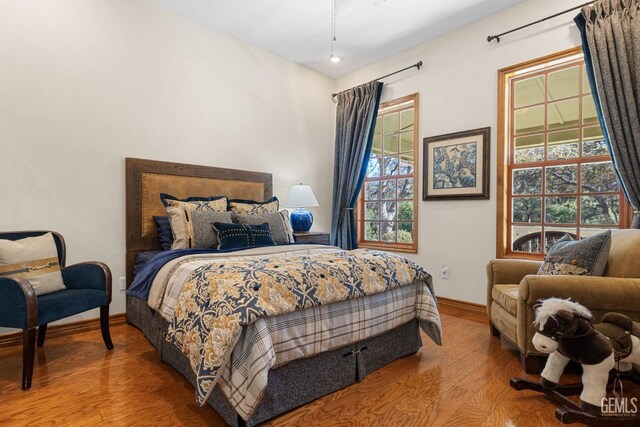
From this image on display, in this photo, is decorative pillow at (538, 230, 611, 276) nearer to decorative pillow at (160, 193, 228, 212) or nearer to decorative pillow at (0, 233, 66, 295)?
decorative pillow at (160, 193, 228, 212)

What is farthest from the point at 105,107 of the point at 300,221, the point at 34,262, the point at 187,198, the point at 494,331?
the point at 494,331

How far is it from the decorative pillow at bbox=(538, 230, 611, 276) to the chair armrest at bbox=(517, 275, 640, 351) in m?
0.17

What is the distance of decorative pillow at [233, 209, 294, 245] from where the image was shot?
314 cm

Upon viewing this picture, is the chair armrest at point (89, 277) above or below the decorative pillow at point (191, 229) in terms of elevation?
below

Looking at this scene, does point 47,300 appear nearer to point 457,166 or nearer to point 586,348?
point 586,348

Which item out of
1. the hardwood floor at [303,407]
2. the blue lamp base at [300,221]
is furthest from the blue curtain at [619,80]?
the blue lamp base at [300,221]

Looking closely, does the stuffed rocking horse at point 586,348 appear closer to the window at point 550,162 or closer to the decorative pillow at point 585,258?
the decorative pillow at point 585,258

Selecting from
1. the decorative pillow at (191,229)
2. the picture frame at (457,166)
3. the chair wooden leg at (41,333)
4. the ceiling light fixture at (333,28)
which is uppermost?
the ceiling light fixture at (333,28)

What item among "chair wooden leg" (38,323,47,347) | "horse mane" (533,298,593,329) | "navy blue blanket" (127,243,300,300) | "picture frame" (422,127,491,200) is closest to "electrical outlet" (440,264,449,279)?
"picture frame" (422,127,491,200)

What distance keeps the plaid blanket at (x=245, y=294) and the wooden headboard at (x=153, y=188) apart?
1642mm

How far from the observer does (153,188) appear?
127 inches

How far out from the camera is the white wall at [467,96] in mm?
3080

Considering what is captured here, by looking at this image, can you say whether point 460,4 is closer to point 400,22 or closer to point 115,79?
point 400,22

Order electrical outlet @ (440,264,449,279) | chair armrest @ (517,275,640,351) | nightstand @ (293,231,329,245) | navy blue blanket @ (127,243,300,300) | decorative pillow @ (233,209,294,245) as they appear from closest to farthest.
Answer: chair armrest @ (517,275,640,351)
navy blue blanket @ (127,243,300,300)
decorative pillow @ (233,209,294,245)
electrical outlet @ (440,264,449,279)
nightstand @ (293,231,329,245)
